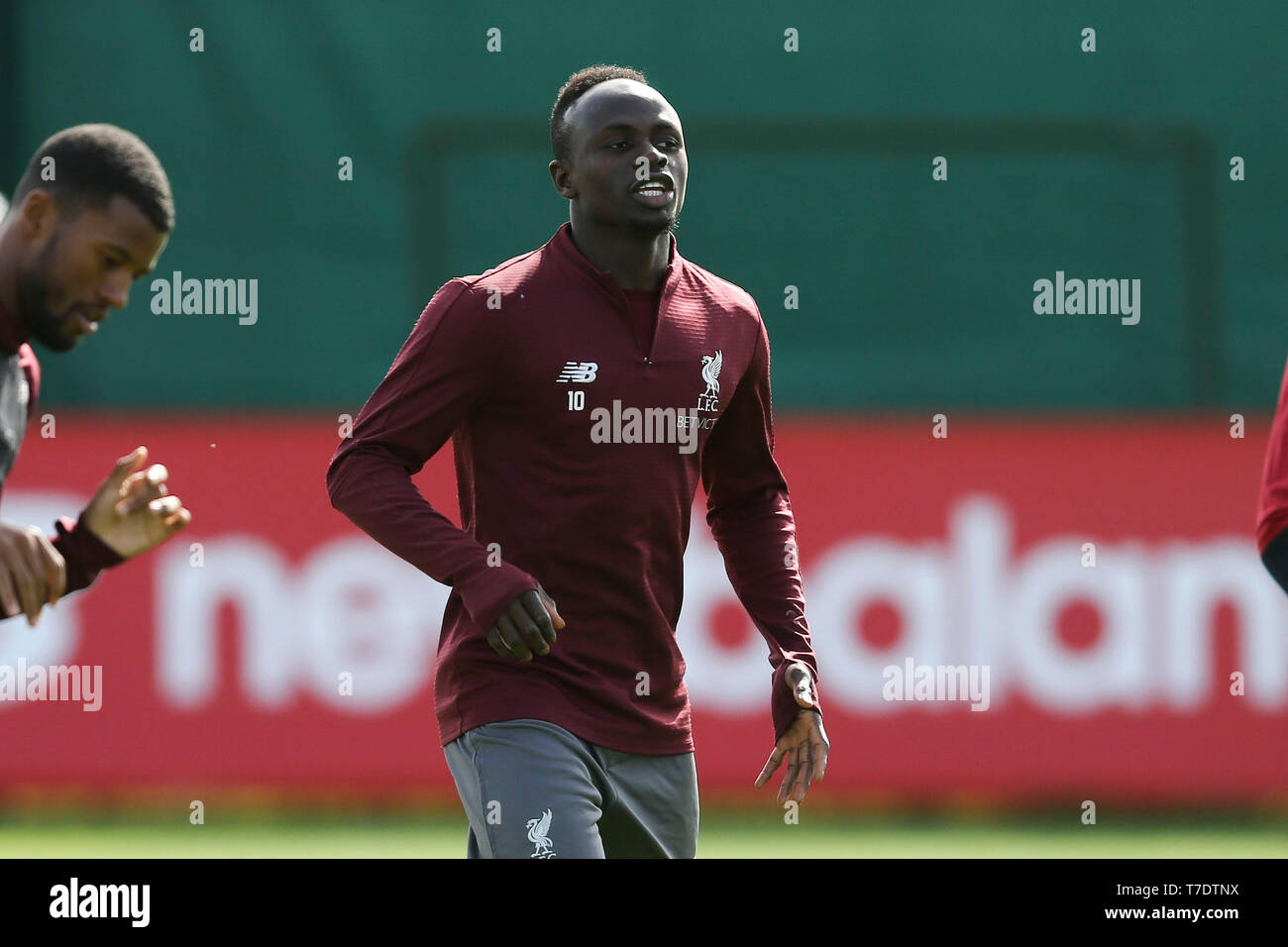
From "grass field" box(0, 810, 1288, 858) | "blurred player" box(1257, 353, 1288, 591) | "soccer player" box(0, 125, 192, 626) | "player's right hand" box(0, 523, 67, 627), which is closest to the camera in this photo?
"player's right hand" box(0, 523, 67, 627)

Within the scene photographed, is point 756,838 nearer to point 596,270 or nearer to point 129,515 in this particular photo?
point 596,270

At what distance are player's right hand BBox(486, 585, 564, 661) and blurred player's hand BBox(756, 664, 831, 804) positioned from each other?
2.46 feet

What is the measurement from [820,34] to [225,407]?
4117 mm

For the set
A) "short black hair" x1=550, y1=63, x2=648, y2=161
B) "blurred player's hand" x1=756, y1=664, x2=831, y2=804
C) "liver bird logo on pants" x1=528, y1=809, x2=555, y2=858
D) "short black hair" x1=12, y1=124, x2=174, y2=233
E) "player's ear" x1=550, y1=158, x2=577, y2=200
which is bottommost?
"liver bird logo on pants" x1=528, y1=809, x2=555, y2=858

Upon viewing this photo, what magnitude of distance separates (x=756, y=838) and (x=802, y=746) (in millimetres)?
4173

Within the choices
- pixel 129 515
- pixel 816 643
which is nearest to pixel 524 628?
pixel 129 515

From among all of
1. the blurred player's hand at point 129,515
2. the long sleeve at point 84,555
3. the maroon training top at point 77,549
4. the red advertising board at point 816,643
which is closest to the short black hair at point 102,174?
the maroon training top at point 77,549

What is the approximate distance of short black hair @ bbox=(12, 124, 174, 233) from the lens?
12.0 feet

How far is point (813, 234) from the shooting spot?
11.6 meters

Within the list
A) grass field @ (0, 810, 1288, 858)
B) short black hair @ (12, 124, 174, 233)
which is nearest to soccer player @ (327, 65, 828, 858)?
short black hair @ (12, 124, 174, 233)

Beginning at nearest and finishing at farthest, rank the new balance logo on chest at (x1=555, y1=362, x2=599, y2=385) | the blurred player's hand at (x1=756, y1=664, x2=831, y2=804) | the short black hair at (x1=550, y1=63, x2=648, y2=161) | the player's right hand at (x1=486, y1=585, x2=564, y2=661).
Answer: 1. the player's right hand at (x1=486, y1=585, x2=564, y2=661)
2. the new balance logo on chest at (x1=555, y1=362, x2=599, y2=385)
3. the blurred player's hand at (x1=756, y1=664, x2=831, y2=804)
4. the short black hair at (x1=550, y1=63, x2=648, y2=161)

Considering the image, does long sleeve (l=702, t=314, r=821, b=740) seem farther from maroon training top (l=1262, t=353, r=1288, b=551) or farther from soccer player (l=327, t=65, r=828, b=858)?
maroon training top (l=1262, t=353, r=1288, b=551)

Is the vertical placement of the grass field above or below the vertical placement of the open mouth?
below

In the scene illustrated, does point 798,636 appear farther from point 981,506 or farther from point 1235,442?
point 1235,442
